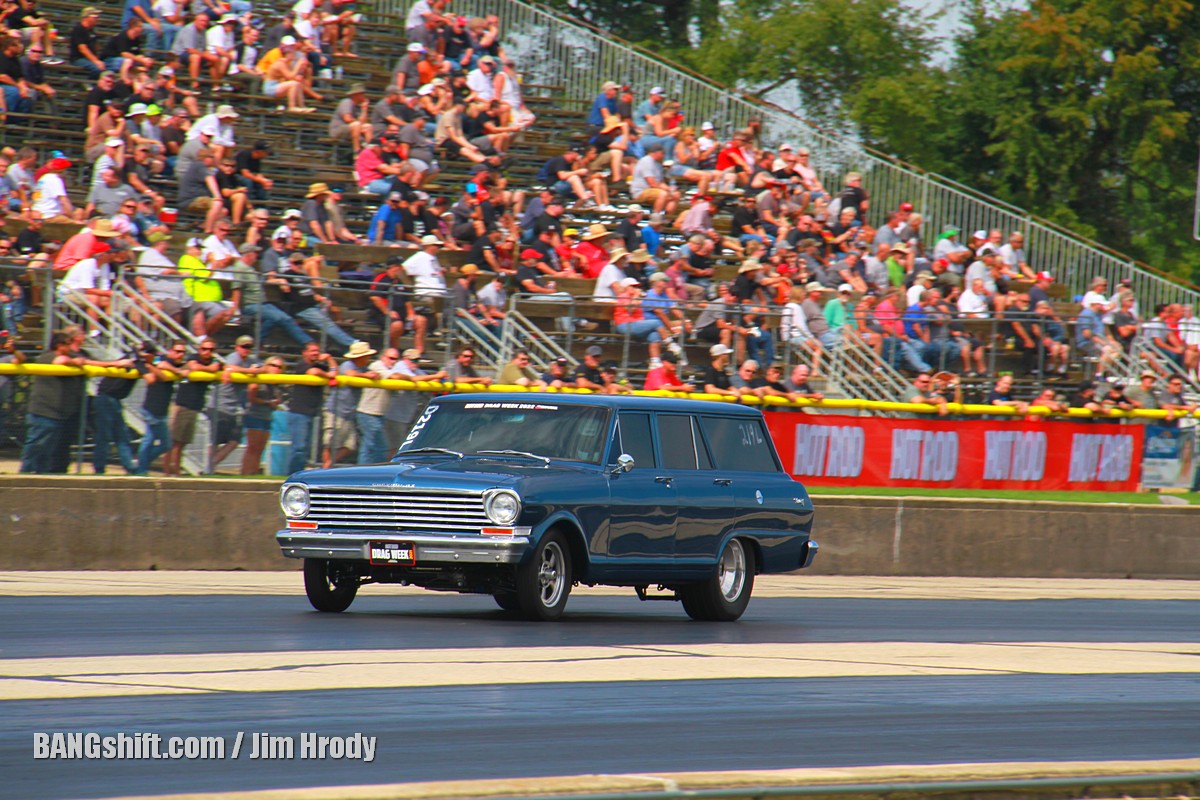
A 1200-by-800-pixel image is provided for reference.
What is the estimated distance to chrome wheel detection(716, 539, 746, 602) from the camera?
566 inches

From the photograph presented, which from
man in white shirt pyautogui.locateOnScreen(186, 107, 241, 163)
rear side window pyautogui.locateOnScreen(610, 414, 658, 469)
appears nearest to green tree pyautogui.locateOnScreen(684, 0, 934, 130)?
man in white shirt pyautogui.locateOnScreen(186, 107, 241, 163)

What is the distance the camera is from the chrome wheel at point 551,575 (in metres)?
12.8

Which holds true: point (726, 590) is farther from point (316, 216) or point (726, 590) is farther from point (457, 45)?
point (457, 45)

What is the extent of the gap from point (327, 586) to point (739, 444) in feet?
11.8

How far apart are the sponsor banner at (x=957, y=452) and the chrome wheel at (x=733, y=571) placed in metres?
6.55

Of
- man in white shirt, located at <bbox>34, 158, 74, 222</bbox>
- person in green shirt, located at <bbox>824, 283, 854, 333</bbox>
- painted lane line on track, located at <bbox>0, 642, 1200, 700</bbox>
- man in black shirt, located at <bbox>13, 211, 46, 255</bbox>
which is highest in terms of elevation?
man in white shirt, located at <bbox>34, 158, 74, 222</bbox>

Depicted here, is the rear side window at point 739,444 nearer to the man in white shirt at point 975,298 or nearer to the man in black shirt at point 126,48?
the man in white shirt at point 975,298

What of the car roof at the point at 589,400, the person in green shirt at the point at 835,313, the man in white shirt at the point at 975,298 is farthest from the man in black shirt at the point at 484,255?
the car roof at the point at 589,400

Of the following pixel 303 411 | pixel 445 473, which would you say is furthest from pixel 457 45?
pixel 445 473

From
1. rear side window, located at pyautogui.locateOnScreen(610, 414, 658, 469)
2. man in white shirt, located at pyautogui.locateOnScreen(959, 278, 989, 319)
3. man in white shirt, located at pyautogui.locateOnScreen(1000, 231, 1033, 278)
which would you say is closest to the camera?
rear side window, located at pyautogui.locateOnScreen(610, 414, 658, 469)

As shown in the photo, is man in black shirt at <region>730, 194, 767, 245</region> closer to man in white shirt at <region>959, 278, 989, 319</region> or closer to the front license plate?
man in white shirt at <region>959, 278, 989, 319</region>

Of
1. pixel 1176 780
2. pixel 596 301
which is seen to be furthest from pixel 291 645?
pixel 596 301

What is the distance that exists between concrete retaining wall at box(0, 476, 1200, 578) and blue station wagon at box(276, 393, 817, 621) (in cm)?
405

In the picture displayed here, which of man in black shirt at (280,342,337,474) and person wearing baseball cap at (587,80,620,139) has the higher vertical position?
person wearing baseball cap at (587,80,620,139)
